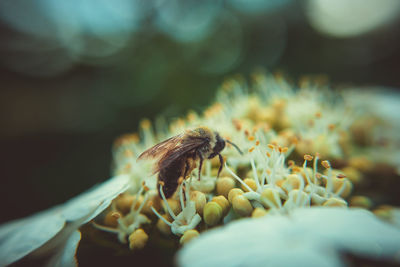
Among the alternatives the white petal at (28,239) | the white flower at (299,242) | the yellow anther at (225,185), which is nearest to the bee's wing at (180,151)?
the yellow anther at (225,185)

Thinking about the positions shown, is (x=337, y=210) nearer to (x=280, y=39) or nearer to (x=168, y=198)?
(x=168, y=198)

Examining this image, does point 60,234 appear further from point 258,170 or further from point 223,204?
point 258,170

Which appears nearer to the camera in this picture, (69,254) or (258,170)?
(69,254)

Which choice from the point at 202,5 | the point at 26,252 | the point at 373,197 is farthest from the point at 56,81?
the point at 373,197

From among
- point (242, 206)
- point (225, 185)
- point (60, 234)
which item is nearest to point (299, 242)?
point (242, 206)

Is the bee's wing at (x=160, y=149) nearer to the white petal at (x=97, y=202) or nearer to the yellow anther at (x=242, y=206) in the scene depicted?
the white petal at (x=97, y=202)

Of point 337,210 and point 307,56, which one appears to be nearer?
point 337,210
